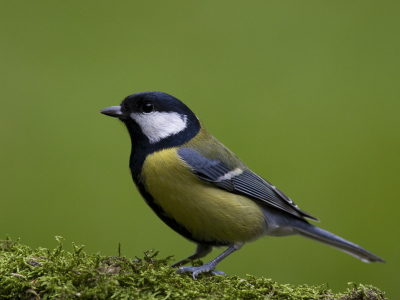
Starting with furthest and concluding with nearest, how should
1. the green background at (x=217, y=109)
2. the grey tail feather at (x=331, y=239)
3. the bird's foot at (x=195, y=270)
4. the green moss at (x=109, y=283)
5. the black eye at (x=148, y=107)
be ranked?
the green background at (x=217, y=109), the grey tail feather at (x=331, y=239), the black eye at (x=148, y=107), the bird's foot at (x=195, y=270), the green moss at (x=109, y=283)

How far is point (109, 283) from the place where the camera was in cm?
152

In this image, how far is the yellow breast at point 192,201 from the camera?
7.34 feet

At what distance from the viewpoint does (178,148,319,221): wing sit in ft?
7.70

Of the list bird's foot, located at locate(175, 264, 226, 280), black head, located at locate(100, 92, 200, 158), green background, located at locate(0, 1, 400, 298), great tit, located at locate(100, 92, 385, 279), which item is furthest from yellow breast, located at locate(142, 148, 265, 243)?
green background, located at locate(0, 1, 400, 298)

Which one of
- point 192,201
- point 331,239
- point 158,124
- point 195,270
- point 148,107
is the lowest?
point 195,270

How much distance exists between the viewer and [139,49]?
4.53 m

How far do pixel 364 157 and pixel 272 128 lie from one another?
0.97 meters

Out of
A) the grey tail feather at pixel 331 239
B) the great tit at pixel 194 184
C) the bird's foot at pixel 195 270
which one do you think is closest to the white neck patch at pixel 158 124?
the great tit at pixel 194 184

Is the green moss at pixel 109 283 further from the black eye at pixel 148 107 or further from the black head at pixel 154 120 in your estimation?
the black eye at pixel 148 107

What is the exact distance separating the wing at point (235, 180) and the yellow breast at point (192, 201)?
5cm

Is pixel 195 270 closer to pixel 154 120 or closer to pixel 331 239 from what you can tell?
pixel 154 120

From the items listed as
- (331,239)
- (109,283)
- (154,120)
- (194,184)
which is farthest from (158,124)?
(331,239)

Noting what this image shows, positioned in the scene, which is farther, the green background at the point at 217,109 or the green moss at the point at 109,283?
the green background at the point at 217,109

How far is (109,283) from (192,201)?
0.80m
